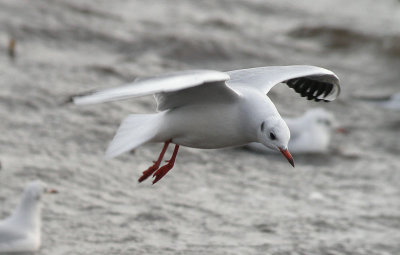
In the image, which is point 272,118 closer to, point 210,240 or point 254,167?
point 210,240

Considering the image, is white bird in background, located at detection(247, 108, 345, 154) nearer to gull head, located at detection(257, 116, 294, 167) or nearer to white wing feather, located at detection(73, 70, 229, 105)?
gull head, located at detection(257, 116, 294, 167)

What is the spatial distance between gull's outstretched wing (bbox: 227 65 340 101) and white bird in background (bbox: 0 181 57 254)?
235cm

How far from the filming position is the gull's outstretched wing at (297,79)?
5.56 m

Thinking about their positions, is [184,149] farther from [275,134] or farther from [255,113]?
[275,134]

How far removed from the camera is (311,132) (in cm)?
1057

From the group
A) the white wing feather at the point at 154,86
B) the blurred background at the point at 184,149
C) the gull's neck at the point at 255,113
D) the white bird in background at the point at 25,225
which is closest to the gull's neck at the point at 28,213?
the white bird in background at the point at 25,225

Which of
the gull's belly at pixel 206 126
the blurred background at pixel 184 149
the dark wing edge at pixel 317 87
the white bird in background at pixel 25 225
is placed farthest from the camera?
the blurred background at pixel 184 149

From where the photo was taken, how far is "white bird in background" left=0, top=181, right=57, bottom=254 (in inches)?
276

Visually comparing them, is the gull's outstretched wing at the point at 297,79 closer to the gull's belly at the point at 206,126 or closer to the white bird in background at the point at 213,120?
the white bird in background at the point at 213,120

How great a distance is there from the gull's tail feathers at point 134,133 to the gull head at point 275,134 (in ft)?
2.24

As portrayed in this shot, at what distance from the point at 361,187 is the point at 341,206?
768 mm

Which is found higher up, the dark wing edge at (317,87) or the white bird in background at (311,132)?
the white bird in background at (311,132)

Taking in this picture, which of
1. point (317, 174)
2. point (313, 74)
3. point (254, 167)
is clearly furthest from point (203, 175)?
point (313, 74)

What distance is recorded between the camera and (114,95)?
13.6ft
